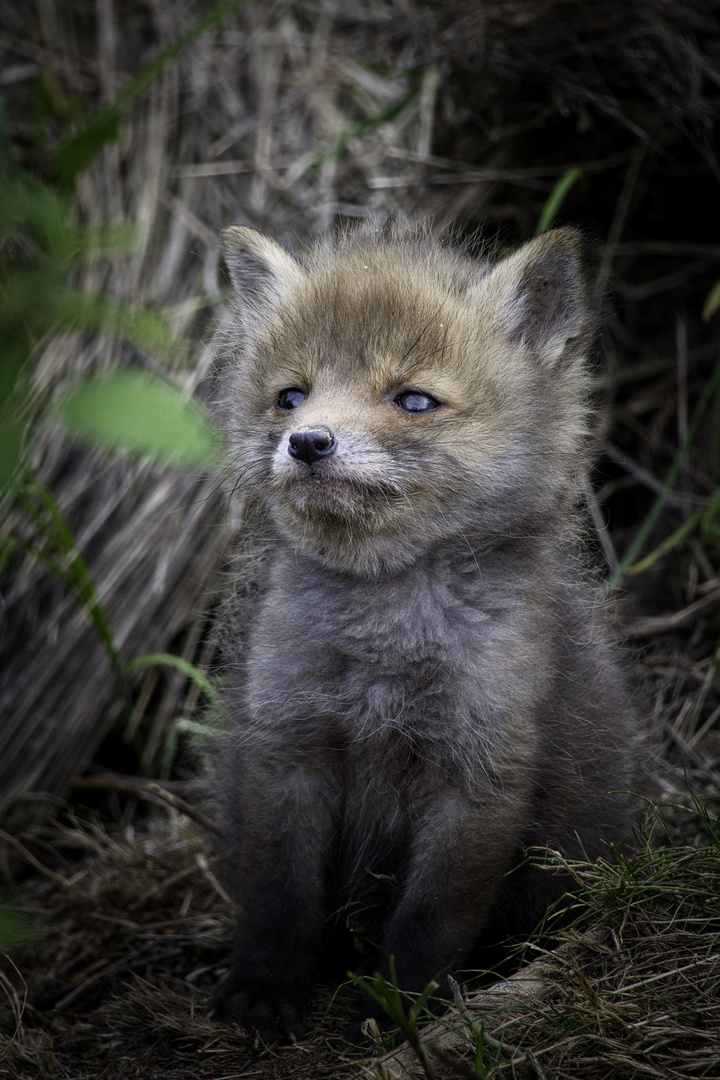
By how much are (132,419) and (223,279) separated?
368 centimetres

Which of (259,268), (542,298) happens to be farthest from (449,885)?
(259,268)

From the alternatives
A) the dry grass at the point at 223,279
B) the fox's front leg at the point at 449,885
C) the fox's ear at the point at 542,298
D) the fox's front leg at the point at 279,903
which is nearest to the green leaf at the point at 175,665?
the dry grass at the point at 223,279

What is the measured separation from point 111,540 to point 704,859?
2.68 metres

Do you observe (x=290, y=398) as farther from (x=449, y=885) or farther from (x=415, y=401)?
(x=449, y=885)

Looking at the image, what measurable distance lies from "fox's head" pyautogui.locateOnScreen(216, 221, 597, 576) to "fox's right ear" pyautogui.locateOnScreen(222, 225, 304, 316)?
72mm

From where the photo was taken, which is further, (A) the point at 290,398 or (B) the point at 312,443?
(A) the point at 290,398

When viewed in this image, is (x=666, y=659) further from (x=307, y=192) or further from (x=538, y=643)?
(x=307, y=192)

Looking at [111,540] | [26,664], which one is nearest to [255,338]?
[111,540]

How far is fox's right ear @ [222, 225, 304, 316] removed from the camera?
2941mm

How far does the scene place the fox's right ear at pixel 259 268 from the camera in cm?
294

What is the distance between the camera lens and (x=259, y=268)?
304 centimetres

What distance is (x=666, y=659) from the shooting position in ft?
13.0

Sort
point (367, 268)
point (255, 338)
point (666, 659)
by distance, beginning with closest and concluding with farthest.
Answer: point (367, 268) → point (255, 338) → point (666, 659)

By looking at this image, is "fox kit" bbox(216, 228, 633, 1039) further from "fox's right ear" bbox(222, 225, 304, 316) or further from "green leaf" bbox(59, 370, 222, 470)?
"green leaf" bbox(59, 370, 222, 470)
